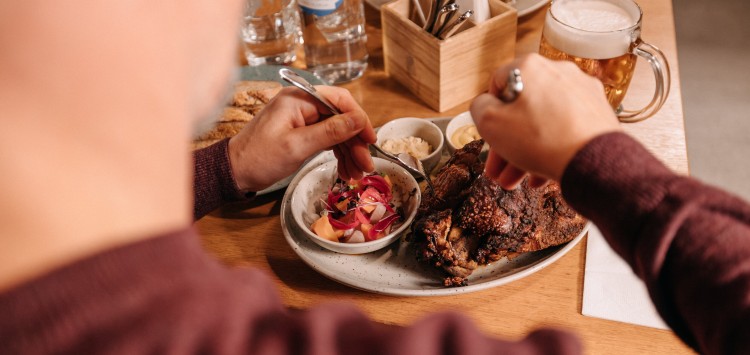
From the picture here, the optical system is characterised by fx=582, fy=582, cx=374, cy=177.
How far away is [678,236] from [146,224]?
465mm

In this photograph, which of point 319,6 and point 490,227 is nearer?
point 490,227

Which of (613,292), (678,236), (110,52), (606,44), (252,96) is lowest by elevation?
(613,292)

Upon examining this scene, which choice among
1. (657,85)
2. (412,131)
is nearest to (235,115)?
(412,131)

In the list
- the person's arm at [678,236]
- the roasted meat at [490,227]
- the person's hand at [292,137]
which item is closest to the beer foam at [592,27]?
the roasted meat at [490,227]

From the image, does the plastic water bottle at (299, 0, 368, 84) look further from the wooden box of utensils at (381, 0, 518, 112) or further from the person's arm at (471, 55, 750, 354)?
the person's arm at (471, 55, 750, 354)

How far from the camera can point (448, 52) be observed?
1.22 metres

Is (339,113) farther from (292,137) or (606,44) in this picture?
(606,44)

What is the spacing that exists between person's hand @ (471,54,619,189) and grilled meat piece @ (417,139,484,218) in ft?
0.92

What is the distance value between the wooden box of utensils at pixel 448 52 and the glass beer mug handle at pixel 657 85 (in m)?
0.27

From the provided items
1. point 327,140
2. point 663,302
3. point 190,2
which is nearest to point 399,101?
point 327,140

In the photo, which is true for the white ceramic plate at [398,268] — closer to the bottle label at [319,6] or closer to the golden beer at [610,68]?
the golden beer at [610,68]

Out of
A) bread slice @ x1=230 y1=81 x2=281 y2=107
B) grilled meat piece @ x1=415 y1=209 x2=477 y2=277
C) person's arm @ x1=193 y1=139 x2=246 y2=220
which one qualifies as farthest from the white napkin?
bread slice @ x1=230 y1=81 x2=281 y2=107

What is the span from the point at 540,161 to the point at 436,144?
556mm

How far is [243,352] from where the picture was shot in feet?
1.32
